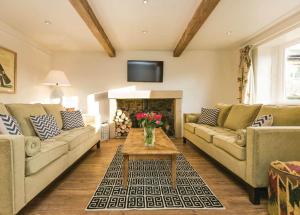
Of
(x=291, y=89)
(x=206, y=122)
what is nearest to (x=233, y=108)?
(x=206, y=122)

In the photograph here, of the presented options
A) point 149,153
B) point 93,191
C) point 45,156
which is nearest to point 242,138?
point 149,153

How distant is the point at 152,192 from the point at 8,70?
10.3 feet

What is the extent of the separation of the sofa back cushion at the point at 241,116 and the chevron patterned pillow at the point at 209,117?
31cm

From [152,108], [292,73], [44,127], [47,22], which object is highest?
[47,22]

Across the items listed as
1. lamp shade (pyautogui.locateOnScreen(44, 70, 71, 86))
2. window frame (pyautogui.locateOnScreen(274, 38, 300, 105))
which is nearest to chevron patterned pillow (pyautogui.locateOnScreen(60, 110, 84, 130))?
lamp shade (pyautogui.locateOnScreen(44, 70, 71, 86))

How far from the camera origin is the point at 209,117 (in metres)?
4.06

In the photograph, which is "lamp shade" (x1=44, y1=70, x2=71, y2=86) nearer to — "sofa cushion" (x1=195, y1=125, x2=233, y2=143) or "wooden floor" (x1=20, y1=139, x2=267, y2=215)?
"wooden floor" (x1=20, y1=139, x2=267, y2=215)

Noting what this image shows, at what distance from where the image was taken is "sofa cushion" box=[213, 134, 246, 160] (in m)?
2.11

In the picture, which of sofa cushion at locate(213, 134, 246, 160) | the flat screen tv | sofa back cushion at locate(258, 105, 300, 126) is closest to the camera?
sofa cushion at locate(213, 134, 246, 160)

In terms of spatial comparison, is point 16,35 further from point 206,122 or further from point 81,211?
point 206,122

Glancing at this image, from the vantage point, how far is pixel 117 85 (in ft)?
17.5

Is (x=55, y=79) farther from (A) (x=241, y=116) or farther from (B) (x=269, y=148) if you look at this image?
(B) (x=269, y=148)

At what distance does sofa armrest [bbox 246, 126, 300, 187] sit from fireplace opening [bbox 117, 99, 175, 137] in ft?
11.2

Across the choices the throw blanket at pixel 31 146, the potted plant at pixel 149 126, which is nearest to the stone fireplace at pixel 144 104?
the potted plant at pixel 149 126
